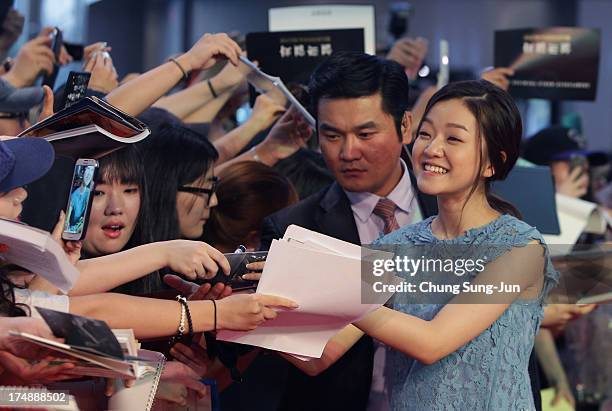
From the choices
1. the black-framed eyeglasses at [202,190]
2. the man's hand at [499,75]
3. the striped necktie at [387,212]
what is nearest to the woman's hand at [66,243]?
the black-framed eyeglasses at [202,190]

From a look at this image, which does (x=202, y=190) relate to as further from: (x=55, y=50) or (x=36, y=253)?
(x=36, y=253)

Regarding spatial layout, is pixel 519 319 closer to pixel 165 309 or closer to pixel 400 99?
pixel 165 309

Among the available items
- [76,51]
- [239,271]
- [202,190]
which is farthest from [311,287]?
[76,51]

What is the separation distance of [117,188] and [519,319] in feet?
3.93

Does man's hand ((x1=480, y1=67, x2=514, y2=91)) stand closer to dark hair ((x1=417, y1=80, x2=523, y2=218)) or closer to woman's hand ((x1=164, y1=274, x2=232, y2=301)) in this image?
dark hair ((x1=417, y1=80, x2=523, y2=218))

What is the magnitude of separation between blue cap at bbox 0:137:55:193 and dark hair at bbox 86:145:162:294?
0.73m

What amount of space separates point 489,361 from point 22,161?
1.15 m

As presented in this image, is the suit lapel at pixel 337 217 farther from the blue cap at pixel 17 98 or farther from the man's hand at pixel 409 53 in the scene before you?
the man's hand at pixel 409 53

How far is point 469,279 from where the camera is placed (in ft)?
7.97

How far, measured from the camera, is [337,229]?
3.05 m

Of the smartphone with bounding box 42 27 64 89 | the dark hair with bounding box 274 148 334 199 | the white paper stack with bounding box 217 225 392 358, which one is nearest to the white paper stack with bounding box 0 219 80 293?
the white paper stack with bounding box 217 225 392 358

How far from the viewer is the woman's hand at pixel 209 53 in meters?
3.07

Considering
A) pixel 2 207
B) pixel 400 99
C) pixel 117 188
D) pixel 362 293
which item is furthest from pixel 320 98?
pixel 2 207

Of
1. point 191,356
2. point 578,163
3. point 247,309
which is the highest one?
point 247,309
